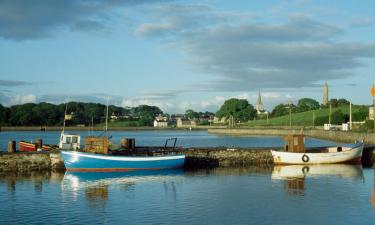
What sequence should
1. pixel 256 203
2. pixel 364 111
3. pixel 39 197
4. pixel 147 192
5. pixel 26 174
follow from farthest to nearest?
pixel 364 111, pixel 26 174, pixel 147 192, pixel 39 197, pixel 256 203

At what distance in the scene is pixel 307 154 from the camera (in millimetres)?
47906

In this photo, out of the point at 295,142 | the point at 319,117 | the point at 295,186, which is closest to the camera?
the point at 295,186

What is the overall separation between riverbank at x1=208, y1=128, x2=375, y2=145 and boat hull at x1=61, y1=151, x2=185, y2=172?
22668 millimetres

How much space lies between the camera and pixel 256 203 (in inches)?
1113

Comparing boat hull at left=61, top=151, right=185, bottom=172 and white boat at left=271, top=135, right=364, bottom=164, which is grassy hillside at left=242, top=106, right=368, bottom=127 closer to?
white boat at left=271, top=135, right=364, bottom=164

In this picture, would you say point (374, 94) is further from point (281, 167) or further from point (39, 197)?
point (39, 197)

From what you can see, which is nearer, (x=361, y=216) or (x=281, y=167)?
(x=361, y=216)

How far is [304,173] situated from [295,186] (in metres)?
8.00

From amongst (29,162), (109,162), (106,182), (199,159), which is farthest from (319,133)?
(106,182)

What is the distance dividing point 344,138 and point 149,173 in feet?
195

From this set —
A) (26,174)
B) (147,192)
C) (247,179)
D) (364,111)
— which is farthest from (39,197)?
(364,111)

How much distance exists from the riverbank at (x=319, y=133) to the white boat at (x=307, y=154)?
1043cm

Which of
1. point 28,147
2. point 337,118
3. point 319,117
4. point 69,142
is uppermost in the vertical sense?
point 319,117

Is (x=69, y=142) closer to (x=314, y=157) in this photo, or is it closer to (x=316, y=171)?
(x=316, y=171)
